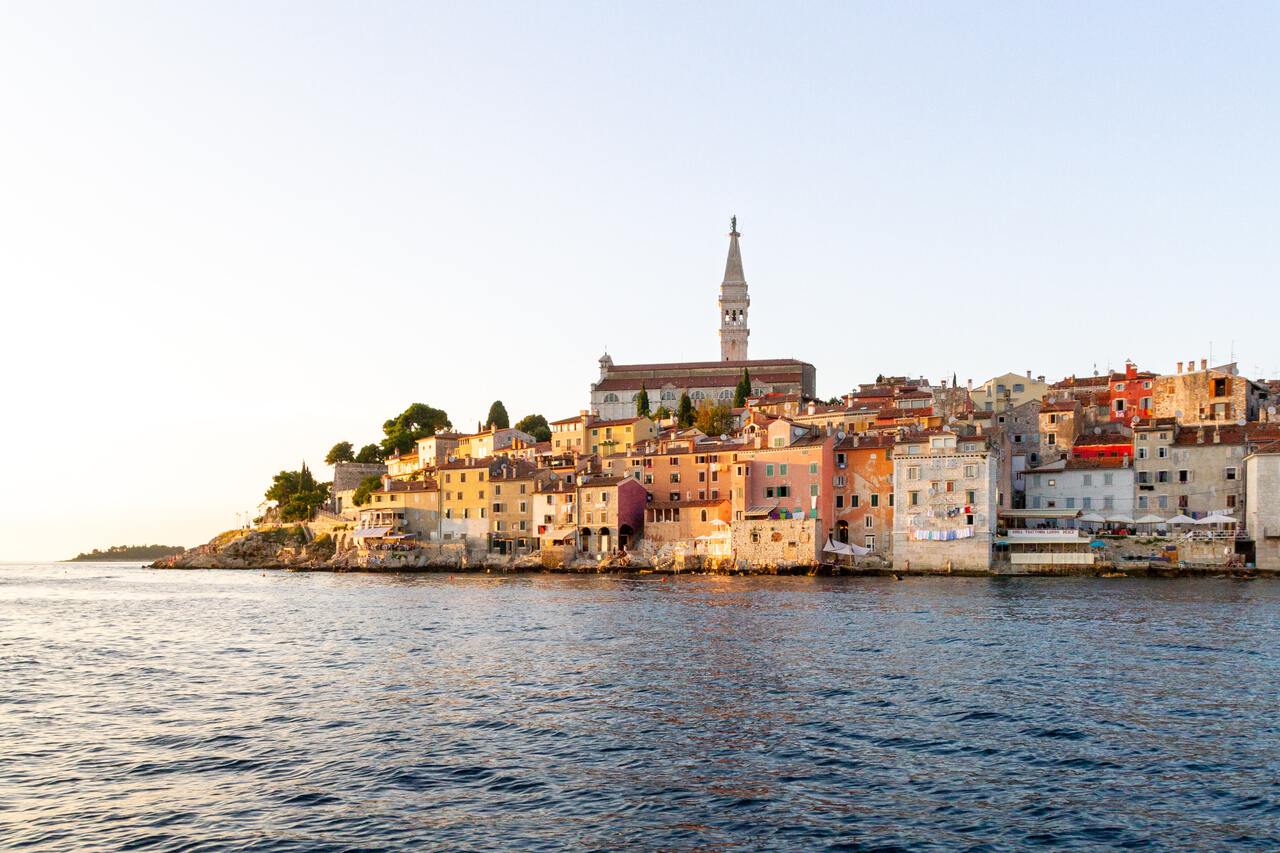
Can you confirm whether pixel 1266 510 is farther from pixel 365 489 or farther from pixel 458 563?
pixel 365 489

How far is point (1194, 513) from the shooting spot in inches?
2928

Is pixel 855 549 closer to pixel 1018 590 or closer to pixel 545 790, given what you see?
pixel 1018 590

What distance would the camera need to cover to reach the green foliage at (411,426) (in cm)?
13562

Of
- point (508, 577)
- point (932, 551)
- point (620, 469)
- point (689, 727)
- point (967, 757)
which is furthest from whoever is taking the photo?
point (620, 469)

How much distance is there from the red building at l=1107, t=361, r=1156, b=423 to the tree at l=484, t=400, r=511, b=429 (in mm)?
70110

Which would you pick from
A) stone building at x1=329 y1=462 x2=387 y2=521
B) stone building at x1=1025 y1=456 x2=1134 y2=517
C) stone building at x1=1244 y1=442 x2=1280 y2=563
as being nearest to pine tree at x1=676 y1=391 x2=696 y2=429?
stone building at x1=329 y1=462 x2=387 y2=521

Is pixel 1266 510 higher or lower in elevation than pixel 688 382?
lower

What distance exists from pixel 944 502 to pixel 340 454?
295ft

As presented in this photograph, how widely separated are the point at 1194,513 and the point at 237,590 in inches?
2599

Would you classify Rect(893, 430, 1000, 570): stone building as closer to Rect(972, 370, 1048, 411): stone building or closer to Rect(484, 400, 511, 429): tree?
Rect(972, 370, 1048, 411): stone building

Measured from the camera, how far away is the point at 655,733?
22844mm

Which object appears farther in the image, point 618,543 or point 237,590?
point 618,543

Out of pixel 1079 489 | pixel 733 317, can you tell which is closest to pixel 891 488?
pixel 1079 489

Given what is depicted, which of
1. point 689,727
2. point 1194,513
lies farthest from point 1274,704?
point 1194,513
